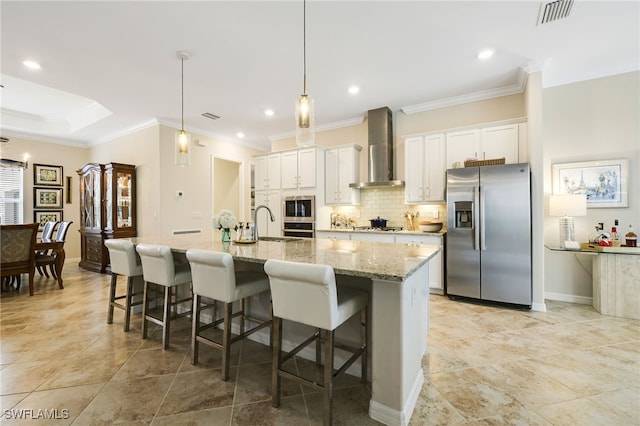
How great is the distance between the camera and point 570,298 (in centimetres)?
359

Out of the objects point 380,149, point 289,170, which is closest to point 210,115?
point 289,170

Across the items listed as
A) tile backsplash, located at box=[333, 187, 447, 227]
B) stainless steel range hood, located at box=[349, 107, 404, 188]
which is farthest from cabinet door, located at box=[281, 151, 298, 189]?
stainless steel range hood, located at box=[349, 107, 404, 188]

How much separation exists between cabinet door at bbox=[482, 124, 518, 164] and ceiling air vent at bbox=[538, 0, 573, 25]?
136 centimetres

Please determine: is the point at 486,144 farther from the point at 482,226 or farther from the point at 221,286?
the point at 221,286

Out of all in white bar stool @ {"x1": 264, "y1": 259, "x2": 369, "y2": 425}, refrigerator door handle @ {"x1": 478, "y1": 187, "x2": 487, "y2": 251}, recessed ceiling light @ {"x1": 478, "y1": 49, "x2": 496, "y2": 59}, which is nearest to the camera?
white bar stool @ {"x1": 264, "y1": 259, "x2": 369, "y2": 425}

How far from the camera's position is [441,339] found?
2.61m

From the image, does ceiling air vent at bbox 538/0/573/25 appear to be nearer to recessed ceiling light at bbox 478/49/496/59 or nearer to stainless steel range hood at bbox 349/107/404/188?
recessed ceiling light at bbox 478/49/496/59

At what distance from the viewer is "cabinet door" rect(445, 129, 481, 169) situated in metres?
3.87

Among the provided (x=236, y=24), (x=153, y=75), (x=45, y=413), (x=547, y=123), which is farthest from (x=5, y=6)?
(x=547, y=123)

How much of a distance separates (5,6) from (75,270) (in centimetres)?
496

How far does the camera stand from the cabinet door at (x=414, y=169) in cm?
425

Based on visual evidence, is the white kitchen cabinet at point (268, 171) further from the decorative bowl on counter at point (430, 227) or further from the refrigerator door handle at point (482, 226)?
the refrigerator door handle at point (482, 226)

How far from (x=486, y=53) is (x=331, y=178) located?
9.20ft

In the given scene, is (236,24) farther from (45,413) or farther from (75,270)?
(75,270)
